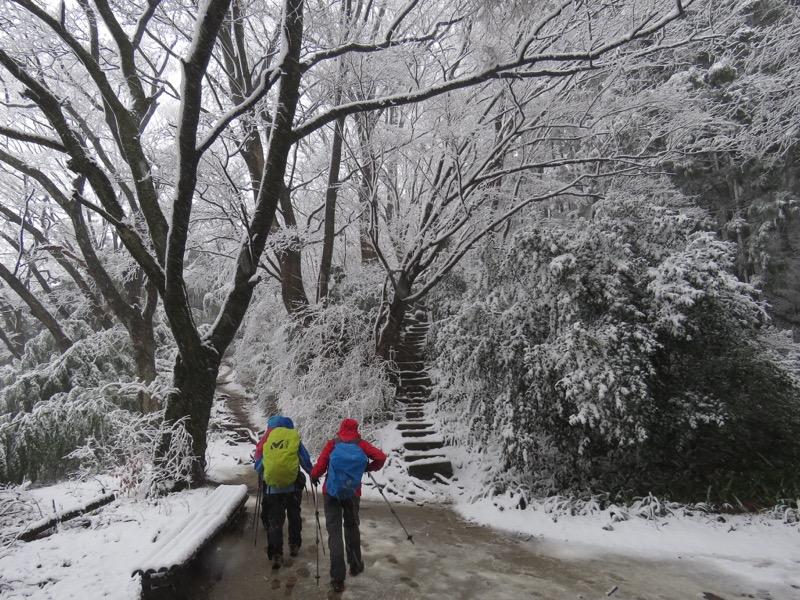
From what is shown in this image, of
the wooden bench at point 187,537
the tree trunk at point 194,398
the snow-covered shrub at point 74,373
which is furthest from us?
the snow-covered shrub at point 74,373

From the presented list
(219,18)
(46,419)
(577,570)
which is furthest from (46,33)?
(577,570)

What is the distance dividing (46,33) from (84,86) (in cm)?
277

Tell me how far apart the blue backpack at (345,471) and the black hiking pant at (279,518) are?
0.63 m

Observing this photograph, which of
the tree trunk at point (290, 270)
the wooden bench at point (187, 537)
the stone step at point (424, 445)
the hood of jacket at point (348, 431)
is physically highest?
the tree trunk at point (290, 270)

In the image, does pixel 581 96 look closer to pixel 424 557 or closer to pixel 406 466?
pixel 406 466

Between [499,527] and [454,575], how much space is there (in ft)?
6.45

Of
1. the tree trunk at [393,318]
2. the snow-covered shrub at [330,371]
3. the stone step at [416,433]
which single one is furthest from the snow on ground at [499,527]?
the tree trunk at [393,318]

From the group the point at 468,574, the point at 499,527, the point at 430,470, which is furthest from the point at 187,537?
the point at 430,470

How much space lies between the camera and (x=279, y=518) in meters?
4.23

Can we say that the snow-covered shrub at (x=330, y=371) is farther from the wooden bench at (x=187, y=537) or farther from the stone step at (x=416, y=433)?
the wooden bench at (x=187, y=537)

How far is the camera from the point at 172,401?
5.50 meters

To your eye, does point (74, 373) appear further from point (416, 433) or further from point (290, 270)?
point (416, 433)

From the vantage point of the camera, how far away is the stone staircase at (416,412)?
7.68 metres

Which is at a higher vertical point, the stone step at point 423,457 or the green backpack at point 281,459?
the green backpack at point 281,459
